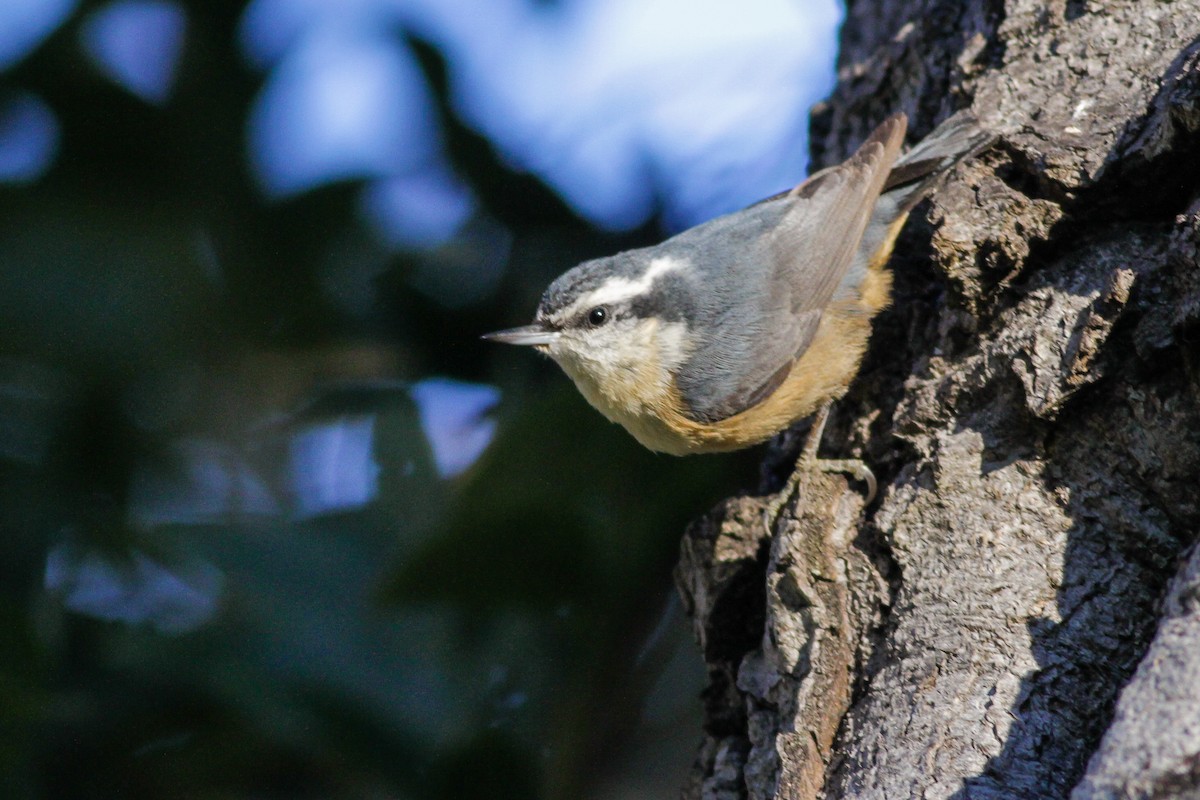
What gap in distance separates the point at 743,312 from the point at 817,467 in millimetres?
670

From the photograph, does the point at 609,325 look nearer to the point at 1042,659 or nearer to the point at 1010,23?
the point at 1010,23

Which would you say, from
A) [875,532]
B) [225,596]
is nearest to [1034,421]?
[875,532]

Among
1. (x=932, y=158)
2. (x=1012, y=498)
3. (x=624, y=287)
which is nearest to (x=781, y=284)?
(x=624, y=287)

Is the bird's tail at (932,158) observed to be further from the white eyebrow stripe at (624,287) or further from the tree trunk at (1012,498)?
the white eyebrow stripe at (624,287)

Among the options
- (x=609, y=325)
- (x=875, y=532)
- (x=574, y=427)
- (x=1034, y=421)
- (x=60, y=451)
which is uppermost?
(x=1034, y=421)

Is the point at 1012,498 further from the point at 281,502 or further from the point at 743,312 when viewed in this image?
the point at 281,502

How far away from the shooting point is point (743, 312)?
283cm

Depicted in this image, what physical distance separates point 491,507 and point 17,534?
108 centimetres

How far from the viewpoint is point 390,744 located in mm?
2496

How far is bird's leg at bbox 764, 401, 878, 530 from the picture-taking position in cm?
224

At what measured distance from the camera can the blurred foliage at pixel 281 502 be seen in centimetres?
249

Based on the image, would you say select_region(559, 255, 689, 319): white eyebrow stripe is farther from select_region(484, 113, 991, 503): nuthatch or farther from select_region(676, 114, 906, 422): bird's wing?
select_region(676, 114, 906, 422): bird's wing

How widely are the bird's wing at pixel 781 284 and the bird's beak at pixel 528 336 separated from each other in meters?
0.34

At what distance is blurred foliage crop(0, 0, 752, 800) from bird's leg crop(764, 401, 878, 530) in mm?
395
